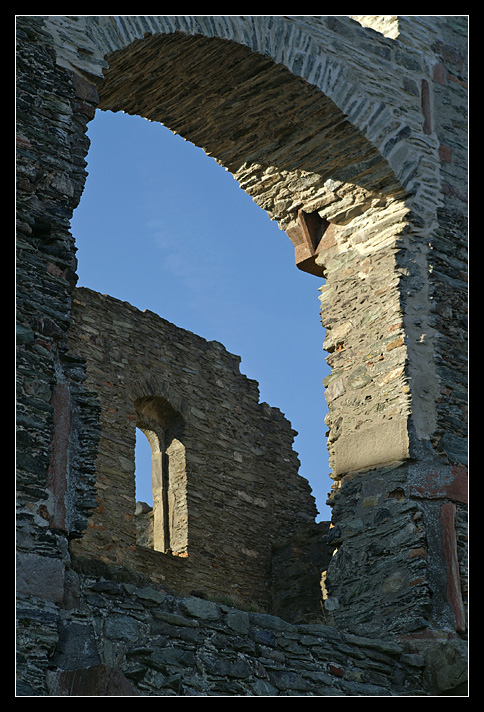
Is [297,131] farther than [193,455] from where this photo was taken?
No

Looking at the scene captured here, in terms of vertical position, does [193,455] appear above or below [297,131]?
below

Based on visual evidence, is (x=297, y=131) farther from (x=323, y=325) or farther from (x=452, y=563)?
(x=452, y=563)

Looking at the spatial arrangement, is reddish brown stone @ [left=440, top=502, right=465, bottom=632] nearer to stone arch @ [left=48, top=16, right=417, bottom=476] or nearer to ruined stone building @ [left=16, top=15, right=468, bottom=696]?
ruined stone building @ [left=16, top=15, right=468, bottom=696]

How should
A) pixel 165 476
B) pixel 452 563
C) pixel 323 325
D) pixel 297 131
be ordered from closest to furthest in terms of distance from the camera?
pixel 452 563 < pixel 297 131 < pixel 323 325 < pixel 165 476

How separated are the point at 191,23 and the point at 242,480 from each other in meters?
7.01

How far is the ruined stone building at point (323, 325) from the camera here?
5891 mm

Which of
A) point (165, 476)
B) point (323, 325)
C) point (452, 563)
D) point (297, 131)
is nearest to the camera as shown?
point (452, 563)

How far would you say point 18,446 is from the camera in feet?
18.9

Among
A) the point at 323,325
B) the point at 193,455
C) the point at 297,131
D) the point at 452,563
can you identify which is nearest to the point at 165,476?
the point at 193,455

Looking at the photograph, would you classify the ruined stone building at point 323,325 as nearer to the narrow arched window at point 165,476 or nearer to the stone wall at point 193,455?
the stone wall at point 193,455

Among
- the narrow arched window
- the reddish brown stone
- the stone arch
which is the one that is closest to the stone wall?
the narrow arched window

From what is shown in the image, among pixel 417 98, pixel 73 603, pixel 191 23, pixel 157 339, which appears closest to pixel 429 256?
pixel 417 98

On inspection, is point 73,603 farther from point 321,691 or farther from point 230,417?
point 230,417

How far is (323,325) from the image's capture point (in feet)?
28.6
